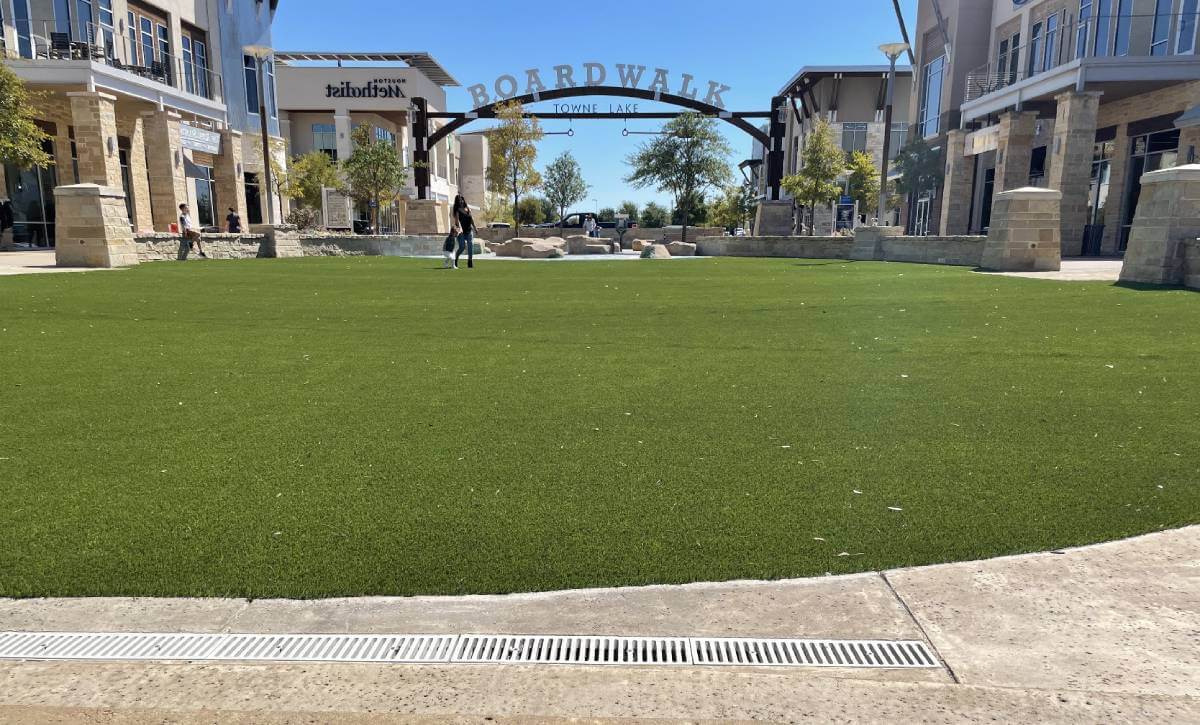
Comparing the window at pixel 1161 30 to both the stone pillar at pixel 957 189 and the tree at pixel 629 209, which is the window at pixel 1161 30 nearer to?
the stone pillar at pixel 957 189

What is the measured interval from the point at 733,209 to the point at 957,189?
124 feet

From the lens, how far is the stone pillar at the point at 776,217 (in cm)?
3612

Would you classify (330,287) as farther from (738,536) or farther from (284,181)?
(284,181)

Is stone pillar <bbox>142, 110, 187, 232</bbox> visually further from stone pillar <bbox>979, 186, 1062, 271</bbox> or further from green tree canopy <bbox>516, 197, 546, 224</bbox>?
green tree canopy <bbox>516, 197, 546, 224</bbox>

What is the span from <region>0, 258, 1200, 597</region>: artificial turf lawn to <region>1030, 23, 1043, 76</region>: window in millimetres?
24254

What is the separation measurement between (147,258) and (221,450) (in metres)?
20.0

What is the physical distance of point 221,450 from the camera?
4.17 meters

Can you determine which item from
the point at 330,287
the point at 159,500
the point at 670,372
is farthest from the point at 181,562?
the point at 330,287

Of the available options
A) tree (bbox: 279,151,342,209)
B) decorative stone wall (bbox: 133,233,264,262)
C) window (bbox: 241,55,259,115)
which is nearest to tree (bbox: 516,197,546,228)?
tree (bbox: 279,151,342,209)

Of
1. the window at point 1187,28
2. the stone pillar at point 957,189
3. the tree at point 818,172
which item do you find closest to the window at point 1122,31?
the window at point 1187,28

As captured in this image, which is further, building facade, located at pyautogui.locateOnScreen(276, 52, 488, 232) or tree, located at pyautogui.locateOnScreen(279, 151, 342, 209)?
building facade, located at pyautogui.locateOnScreen(276, 52, 488, 232)

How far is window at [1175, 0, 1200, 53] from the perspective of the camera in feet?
69.9

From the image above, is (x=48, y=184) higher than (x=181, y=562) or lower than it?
higher

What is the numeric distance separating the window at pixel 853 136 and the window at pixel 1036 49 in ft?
116
